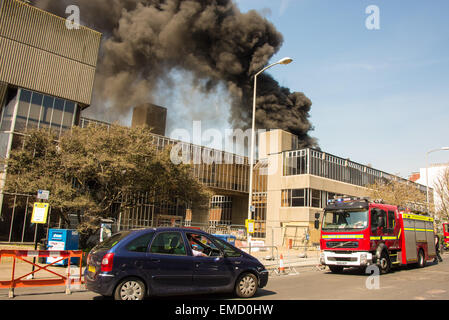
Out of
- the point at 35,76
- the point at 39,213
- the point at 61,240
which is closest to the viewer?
the point at 39,213

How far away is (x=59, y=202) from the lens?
14641 millimetres

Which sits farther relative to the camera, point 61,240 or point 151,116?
point 151,116

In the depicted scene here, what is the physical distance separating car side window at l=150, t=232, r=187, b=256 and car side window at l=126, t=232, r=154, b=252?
12cm

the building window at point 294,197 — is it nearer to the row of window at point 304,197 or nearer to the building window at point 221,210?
the row of window at point 304,197

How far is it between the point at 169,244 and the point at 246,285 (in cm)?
198

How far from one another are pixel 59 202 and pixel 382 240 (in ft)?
42.3

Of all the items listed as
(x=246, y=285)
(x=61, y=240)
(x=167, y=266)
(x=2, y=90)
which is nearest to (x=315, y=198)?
(x=61, y=240)

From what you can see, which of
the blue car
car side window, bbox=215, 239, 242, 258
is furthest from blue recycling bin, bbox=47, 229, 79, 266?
car side window, bbox=215, 239, 242, 258

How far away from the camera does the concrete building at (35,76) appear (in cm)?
2261

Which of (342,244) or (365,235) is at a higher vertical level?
(365,235)

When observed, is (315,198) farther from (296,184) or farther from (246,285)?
(246,285)

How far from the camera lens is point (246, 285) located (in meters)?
7.56

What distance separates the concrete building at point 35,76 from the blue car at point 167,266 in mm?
18392

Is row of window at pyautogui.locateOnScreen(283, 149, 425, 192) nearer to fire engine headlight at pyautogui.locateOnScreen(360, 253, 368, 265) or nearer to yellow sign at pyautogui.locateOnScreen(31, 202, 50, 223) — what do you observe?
fire engine headlight at pyautogui.locateOnScreen(360, 253, 368, 265)
